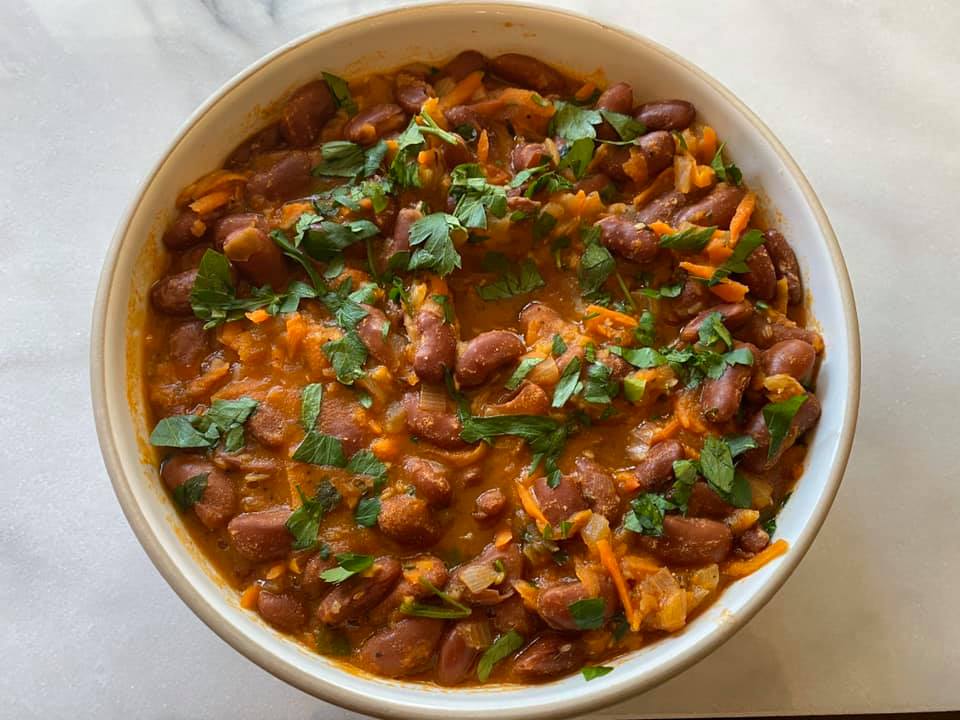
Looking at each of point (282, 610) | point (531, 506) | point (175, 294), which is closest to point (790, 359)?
point (531, 506)

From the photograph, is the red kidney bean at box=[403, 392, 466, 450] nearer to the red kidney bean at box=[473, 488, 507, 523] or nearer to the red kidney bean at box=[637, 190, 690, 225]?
the red kidney bean at box=[473, 488, 507, 523]

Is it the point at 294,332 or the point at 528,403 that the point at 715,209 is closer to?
the point at 528,403

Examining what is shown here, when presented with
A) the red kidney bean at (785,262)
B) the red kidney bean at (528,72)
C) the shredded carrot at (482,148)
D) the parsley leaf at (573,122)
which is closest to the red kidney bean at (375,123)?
the shredded carrot at (482,148)

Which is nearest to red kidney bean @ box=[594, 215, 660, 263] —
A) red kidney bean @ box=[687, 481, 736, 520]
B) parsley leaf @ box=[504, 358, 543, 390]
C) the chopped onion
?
parsley leaf @ box=[504, 358, 543, 390]

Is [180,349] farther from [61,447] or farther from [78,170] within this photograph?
[78,170]

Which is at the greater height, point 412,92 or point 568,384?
point 412,92

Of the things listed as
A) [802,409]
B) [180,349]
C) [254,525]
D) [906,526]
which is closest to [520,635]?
[254,525]

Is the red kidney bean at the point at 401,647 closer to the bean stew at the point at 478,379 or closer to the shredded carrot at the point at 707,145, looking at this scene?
the bean stew at the point at 478,379
